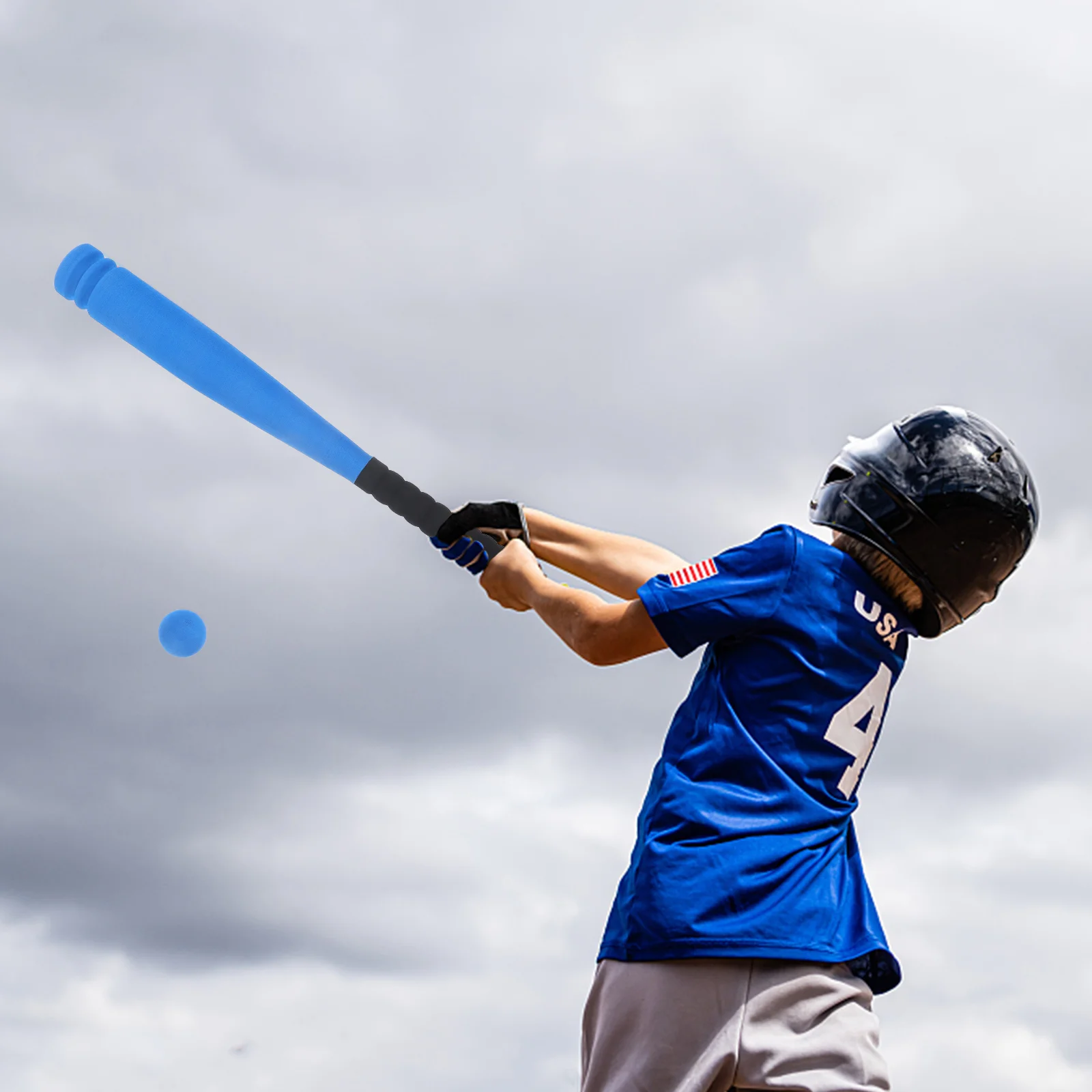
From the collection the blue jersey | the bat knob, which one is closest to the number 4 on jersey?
the blue jersey

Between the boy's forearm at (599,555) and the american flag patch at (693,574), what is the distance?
715 millimetres

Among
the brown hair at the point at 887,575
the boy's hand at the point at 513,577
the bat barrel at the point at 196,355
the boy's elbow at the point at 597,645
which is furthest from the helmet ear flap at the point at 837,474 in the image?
the bat barrel at the point at 196,355

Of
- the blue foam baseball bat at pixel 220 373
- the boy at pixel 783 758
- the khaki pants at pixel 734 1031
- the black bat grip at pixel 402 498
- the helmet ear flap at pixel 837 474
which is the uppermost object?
the blue foam baseball bat at pixel 220 373

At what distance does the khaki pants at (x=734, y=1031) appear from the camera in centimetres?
340

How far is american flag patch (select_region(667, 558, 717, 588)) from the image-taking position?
12.8 ft

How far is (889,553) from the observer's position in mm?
4059

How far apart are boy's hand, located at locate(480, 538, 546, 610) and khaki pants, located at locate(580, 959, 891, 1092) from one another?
1.55 meters

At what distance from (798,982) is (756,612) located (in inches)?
44.6

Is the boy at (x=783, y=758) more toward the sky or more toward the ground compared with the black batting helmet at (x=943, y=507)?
more toward the ground

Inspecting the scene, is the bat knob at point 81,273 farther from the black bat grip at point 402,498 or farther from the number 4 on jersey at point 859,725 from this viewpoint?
the number 4 on jersey at point 859,725

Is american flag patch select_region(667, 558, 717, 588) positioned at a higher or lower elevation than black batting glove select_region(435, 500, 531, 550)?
lower

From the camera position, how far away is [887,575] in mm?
4098

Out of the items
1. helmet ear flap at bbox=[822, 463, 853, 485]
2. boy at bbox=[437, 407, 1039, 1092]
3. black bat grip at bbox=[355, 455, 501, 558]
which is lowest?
boy at bbox=[437, 407, 1039, 1092]

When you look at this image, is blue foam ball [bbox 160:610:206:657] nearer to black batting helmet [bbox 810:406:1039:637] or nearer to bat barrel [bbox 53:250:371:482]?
bat barrel [bbox 53:250:371:482]
